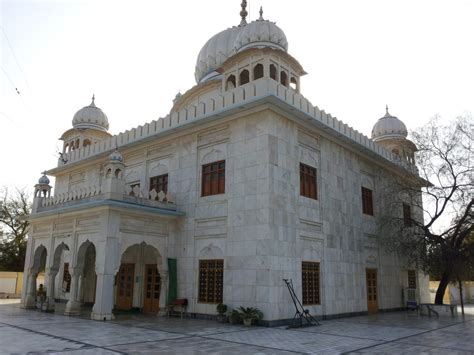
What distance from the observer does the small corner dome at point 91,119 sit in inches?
992

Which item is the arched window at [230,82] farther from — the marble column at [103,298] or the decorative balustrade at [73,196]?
the marble column at [103,298]

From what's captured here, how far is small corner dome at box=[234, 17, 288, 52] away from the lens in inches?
714

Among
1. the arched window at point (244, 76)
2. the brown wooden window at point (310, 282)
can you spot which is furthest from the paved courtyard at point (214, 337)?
the arched window at point (244, 76)

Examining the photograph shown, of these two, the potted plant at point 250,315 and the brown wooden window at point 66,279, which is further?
the brown wooden window at point 66,279

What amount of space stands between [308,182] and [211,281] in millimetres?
5235

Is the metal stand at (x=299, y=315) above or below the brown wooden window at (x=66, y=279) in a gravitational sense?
below

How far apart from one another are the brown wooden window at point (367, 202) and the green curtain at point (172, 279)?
9.10 m

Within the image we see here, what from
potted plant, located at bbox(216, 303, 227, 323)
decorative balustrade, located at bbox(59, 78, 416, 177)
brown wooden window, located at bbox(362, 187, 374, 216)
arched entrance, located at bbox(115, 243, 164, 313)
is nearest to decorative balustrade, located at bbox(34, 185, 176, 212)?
arched entrance, located at bbox(115, 243, 164, 313)

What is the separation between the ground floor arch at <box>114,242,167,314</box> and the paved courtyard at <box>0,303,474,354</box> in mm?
2005

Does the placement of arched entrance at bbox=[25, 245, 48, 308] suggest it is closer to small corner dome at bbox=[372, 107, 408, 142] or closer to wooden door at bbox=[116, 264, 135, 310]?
wooden door at bbox=[116, 264, 135, 310]

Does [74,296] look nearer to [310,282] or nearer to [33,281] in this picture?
[33,281]

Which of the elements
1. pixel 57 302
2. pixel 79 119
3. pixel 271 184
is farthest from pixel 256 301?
pixel 79 119

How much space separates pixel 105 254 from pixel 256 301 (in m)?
5.26

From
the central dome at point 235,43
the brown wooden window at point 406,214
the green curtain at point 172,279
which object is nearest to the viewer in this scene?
the green curtain at point 172,279
